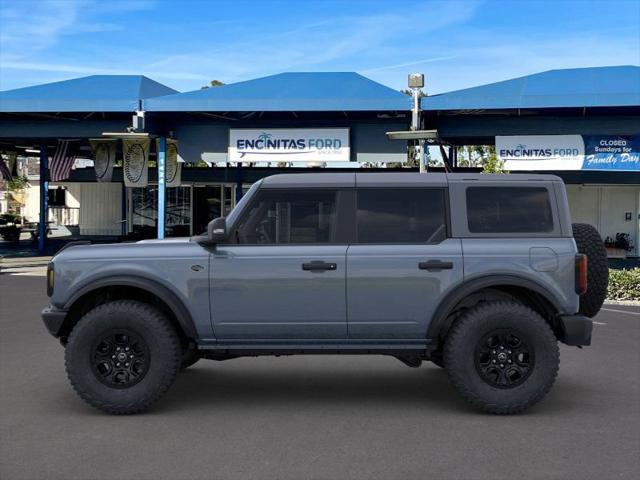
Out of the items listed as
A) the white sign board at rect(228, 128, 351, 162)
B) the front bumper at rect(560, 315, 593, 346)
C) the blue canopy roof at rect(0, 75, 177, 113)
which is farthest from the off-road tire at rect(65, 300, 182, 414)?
the blue canopy roof at rect(0, 75, 177, 113)

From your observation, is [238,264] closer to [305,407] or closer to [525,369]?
[305,407]

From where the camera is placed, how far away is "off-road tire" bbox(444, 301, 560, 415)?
18.6 ft

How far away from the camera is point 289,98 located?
Answer: 64.1ft

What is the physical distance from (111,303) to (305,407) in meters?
1.91

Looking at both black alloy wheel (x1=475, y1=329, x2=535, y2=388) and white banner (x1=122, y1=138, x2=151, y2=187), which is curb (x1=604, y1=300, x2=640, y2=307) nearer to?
black alloy wheel (x1=475, y1=329, x2=535, y2=388)

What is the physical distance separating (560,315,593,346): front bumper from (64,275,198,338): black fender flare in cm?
315

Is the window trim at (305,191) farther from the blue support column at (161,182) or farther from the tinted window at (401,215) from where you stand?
the blue support column at (161,182)

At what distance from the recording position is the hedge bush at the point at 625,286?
13938 mm

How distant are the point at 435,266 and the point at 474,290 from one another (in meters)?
0.38

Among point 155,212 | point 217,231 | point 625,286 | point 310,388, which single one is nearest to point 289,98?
point 625,286

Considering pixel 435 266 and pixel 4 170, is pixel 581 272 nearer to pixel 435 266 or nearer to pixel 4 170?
pixel 435 266

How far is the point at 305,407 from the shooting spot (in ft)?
19.7

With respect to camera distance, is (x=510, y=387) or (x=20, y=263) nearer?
(x=510, y=387)

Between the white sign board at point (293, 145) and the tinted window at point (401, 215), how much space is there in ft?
48.5
